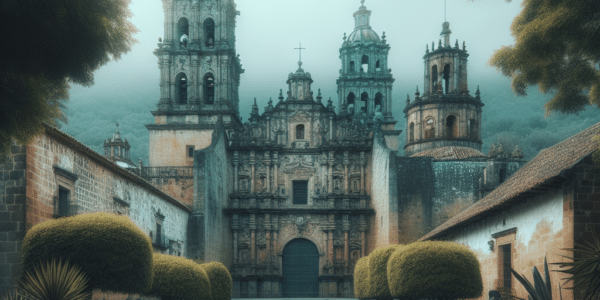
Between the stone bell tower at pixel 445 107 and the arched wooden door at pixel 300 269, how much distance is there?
937cm

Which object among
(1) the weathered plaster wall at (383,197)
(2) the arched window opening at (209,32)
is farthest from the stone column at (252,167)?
(2) the arched window opening at (209,32)

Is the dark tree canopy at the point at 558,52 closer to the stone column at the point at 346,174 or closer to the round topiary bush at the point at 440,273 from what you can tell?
the round topiary bush at the point at 440,273

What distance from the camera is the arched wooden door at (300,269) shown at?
29.1m

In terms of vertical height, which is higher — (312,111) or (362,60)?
(362,60)

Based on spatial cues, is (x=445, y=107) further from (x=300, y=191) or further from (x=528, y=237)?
(x=528, y=237)

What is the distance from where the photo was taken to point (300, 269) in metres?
29.4

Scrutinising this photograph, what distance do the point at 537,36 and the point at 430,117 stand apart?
26048 mm

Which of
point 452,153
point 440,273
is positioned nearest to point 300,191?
point 452,153

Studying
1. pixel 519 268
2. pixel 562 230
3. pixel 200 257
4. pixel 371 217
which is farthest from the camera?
pixel 371 217

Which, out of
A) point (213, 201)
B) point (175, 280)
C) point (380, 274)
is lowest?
point (380, 274)

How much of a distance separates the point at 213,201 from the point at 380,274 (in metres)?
10.3

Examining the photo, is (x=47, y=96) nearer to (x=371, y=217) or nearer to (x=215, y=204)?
(x=215, y=204)

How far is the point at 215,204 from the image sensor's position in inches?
1052

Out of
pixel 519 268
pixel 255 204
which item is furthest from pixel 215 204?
pixel 519 268
